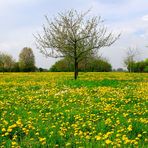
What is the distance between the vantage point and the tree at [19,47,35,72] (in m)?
95.8

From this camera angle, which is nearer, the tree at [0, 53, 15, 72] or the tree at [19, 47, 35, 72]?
the tree at [0, 53, 15, 72]

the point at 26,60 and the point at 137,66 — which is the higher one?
the point at 26,60

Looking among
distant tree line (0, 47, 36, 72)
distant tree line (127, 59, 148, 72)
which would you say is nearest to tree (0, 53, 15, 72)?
distant tree line (0, 47, 36, 72)

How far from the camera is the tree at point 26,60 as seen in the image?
95812mm

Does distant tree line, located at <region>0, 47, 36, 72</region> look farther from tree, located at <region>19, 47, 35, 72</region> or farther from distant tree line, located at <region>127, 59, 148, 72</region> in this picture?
distant tree line, located at <region>127, 59, 148, 72</region>

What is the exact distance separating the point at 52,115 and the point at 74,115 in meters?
0.67

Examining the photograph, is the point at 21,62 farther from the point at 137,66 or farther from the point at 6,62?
the point at 137,66

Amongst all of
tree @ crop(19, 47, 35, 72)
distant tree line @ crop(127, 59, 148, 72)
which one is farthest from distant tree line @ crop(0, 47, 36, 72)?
distant tree line @ crop(127, 59, 148, 72)

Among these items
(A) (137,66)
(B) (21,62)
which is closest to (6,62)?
(B) (21,62)

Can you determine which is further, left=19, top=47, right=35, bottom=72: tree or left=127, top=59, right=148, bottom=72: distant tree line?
left=19, top=47, right=35, bottom=72: tree

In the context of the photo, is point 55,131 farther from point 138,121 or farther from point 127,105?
point 127,105

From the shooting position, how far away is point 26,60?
9988 centimetres

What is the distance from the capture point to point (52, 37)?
1228 inches

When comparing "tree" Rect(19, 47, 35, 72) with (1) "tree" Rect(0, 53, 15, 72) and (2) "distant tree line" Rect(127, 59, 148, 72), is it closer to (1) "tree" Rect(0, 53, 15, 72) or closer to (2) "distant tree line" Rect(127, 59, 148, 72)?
(1) "tree" Rect(0, 53, 15, 72)
